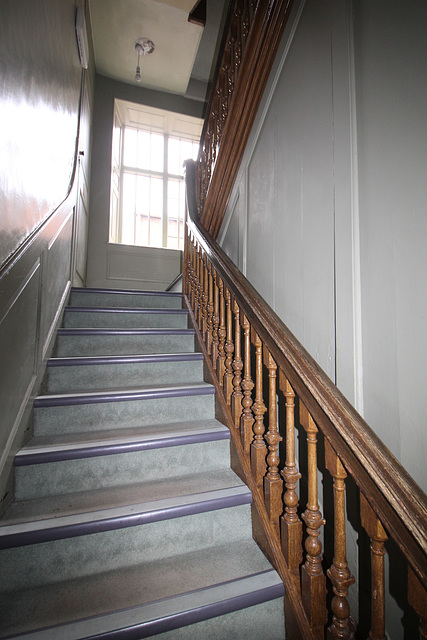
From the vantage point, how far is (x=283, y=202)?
1.79m

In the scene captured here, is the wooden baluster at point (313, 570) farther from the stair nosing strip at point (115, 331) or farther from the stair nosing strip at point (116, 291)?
the stair nosing strip at point (116, 291)

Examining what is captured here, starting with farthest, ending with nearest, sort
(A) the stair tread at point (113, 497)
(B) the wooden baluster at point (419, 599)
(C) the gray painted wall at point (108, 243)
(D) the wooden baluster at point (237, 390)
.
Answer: (C) the gray painted wall at point (108, 243) → (D) the wooden baluster at point (237, 390) → (A) the stair tread at point (113, 497) → (B) the wooden baluster at point (419, 599)

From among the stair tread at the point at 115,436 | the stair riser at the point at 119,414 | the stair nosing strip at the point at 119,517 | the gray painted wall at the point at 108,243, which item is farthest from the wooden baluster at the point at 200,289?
the gray painted wall at the point at 108,243

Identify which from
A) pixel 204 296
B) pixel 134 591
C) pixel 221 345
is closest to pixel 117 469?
pixel 134 591

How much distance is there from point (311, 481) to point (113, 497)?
757 mm

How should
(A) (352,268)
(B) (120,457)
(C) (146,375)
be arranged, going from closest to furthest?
(A) (352,268), (B) (120,457), (C) (146,375)

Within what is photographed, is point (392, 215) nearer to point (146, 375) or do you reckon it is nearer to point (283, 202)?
point (283, 202)

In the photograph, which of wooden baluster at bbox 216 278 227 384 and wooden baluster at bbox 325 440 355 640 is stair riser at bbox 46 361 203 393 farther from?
wooden baluster at bbox 325 440 355 640

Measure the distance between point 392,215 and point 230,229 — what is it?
5.57 ft

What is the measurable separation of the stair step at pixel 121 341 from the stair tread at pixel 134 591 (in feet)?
4.12

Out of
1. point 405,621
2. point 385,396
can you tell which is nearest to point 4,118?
point 385,396

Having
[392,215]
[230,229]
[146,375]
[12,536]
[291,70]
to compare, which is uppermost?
[291,70]

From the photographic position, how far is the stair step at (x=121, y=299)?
2.66 m

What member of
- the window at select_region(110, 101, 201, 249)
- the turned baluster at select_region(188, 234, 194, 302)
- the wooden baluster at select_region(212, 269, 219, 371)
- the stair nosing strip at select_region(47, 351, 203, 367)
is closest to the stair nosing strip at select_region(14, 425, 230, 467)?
the wooden baluster at select_region(212, 269, 219, 371)
